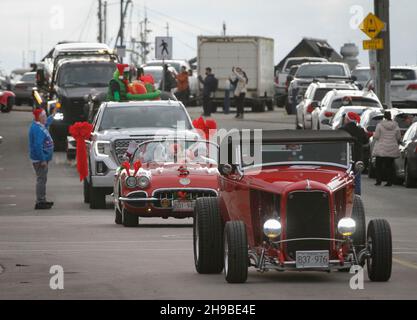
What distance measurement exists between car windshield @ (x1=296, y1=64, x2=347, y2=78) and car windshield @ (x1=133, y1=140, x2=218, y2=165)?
107ft

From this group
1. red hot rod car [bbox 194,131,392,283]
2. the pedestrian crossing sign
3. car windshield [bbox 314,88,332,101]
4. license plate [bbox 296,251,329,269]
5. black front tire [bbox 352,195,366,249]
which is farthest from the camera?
the pedestrian crossing sign

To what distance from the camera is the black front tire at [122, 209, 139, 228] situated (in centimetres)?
2459

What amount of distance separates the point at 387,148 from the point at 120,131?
30.2ft

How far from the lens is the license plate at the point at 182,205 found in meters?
24.2

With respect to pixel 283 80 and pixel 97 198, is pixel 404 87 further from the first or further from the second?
pixel 97 198

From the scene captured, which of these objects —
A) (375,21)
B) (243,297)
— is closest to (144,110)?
(243,297)

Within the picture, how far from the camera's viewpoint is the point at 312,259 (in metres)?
15.1

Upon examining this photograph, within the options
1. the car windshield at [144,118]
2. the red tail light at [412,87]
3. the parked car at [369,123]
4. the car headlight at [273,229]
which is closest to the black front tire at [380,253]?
the car headlight at [273,229]

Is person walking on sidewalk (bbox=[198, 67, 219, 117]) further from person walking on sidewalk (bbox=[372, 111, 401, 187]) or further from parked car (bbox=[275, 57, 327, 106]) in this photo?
person walking on sidewalk (bbox=[372, 111, 401, 187])

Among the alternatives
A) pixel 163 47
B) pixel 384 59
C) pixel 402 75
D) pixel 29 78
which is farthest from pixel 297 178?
pixel 29 78

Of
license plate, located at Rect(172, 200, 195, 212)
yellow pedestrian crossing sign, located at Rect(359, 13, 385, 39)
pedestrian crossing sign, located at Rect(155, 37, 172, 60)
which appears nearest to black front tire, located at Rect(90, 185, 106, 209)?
license plate, located at Rect(172, 200, 195, 212)

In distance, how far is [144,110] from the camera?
29328mm

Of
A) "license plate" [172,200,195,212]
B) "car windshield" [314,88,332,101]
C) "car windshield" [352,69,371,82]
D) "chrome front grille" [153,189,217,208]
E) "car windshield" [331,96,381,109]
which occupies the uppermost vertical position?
"car windshield" [352,69,371,82]
